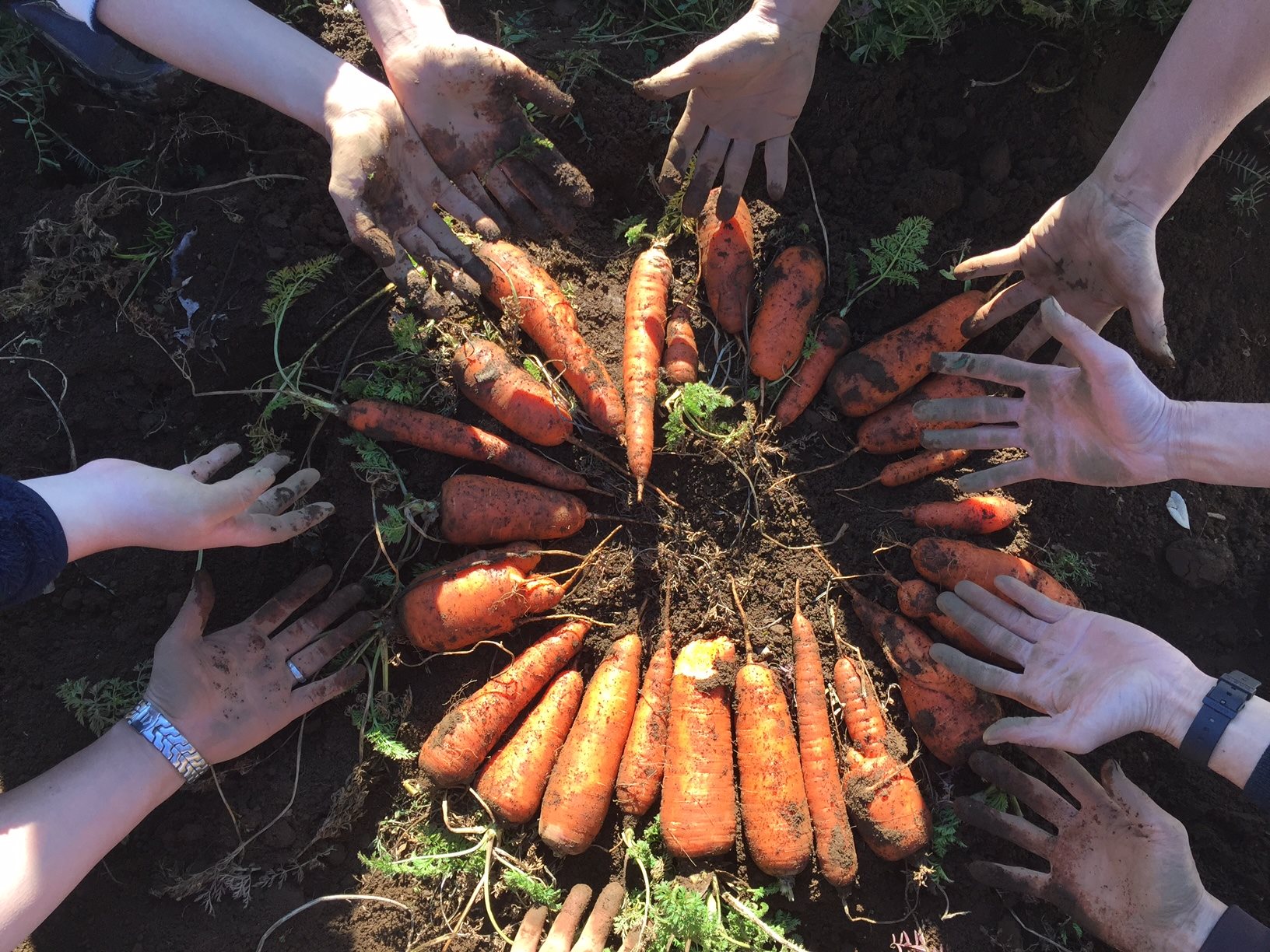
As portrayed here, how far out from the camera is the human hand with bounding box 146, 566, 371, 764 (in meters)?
3.20

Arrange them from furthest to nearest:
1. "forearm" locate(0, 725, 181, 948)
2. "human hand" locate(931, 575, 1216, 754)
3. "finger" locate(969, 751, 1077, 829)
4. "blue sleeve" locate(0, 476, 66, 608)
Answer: "finger" locate(969, 751, 1077, 829) < "human hand" locate(931, 575, 1216, 754) < "forearm" locate(0, 725, 181, 948) < "blue sleeve" locate(0, 476, 66, 608)

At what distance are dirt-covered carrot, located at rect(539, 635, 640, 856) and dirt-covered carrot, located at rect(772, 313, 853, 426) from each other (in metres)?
1.31

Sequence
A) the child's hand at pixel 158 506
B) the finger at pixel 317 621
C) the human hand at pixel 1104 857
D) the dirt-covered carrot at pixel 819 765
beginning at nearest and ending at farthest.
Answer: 1. the child's hand at pixel 158 506
2. the human hand at pixel 1104 857
3. the dirt-covered carrot at pixel 819 765
4. the finger at pixel 317 621

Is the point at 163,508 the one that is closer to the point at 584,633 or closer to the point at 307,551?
the point at 307,551

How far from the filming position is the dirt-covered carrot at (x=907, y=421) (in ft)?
12.4

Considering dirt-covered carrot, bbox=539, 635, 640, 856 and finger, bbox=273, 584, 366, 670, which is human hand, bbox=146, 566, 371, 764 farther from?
dirt-covered carrot, bbox=539, 635, 640, 856

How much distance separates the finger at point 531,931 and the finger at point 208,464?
2.24 meters

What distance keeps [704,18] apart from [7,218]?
364 centimetres

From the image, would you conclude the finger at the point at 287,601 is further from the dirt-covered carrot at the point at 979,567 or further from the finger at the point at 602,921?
the dirt-covered carrot at the point at 979,567

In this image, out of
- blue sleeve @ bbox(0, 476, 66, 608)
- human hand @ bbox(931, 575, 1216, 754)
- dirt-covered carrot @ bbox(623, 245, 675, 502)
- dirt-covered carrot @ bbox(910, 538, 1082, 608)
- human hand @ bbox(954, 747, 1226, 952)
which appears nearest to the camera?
blue sleeve @ bbox(0, 476, 66, 608)

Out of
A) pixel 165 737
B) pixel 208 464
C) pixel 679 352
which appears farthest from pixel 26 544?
pixel 679 352

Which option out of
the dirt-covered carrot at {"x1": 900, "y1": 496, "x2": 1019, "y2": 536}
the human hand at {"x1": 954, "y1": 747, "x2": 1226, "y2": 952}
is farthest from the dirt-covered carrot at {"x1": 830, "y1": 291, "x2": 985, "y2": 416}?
the human hand at {"x1": 954, "y1": 747, "x2": 1226, "y2": 952}

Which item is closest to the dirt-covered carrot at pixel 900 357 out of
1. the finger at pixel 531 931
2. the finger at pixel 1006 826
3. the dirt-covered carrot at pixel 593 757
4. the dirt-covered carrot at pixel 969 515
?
the dirt-covered carrot at pixel 969 515

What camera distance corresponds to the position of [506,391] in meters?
3.69
